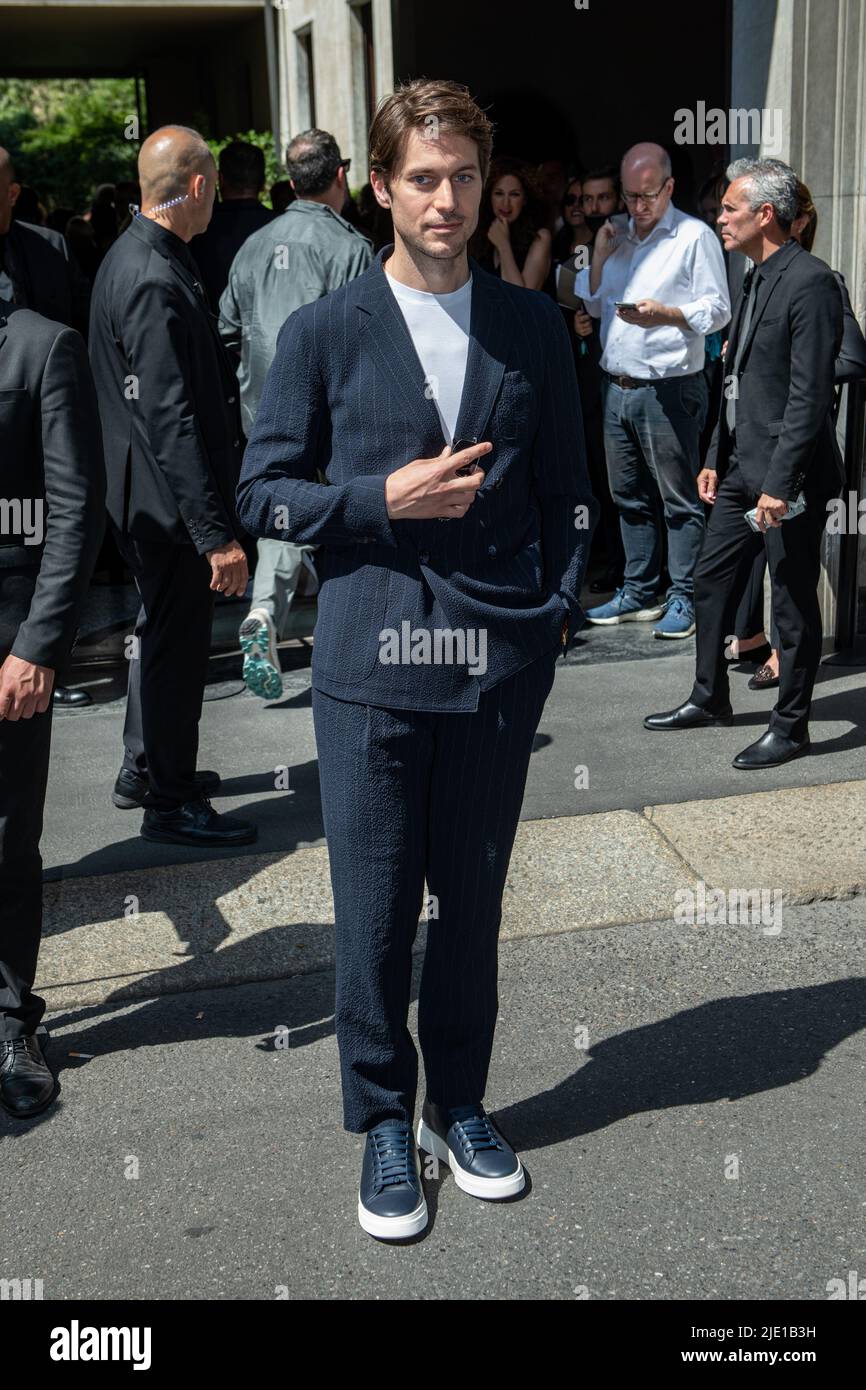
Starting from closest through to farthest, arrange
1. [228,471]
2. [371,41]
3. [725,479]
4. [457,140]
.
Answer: [457,140] → [228,471] → [725,479] → [371,41]

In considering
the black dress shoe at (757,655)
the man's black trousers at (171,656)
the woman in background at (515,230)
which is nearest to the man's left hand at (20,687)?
the man's black trousers at (171,656)

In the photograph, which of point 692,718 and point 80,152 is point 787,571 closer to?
point 692,718

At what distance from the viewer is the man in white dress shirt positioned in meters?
7.28

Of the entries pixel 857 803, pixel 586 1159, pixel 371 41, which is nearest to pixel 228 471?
pixel 857 803

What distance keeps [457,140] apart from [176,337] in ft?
7.63

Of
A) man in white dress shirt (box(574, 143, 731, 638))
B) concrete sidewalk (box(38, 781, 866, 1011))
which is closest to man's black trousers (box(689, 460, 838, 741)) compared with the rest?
concrete sidewalk (box(38, 781, 866, 1011))

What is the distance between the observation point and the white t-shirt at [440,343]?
9.96ft

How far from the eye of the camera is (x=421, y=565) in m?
3.06

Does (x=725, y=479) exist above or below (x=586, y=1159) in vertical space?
above

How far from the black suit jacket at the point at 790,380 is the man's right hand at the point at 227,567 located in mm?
1906

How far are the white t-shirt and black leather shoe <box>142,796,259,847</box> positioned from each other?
250cm

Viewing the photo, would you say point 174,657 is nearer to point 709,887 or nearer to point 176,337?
point 176,337

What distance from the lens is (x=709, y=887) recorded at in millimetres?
4770

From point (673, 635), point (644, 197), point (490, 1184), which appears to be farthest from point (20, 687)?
point (644, 197)
